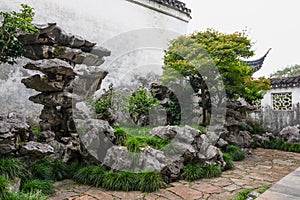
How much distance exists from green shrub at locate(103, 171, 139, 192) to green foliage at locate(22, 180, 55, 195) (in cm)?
86

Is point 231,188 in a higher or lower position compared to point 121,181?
lower

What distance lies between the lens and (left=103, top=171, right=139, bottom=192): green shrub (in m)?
3.89

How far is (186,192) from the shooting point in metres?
3.87

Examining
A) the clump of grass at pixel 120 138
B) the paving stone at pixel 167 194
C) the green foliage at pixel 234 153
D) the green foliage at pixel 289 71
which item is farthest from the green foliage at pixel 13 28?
the green foliage at pixel 289 71

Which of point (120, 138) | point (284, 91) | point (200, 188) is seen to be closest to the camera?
point (200, 188)

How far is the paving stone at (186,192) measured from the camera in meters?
3.66

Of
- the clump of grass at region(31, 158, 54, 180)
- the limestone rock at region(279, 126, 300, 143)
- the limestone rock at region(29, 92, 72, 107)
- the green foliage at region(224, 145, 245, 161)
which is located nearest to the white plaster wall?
the limestone rock at region(279, 126, 300, 143)

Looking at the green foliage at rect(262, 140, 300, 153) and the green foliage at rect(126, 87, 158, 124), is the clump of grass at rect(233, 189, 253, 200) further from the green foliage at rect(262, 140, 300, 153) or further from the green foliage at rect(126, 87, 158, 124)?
the green foliage at rect(262, 140, 300, 153)

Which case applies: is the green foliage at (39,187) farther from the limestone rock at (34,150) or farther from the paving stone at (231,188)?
the paving stone at (231,188)

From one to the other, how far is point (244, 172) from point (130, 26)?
6.98 metres

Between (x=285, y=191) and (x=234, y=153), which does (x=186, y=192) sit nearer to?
(x=285, y=191)

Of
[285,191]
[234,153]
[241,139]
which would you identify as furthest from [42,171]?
[241,139]

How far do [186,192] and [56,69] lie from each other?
3152 millimetres

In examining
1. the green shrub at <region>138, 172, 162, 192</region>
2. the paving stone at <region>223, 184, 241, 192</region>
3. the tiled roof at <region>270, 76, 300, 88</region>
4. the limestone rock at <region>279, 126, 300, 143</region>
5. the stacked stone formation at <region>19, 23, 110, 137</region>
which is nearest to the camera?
the green shrub at <region>138, 172, 162, 192</region>
